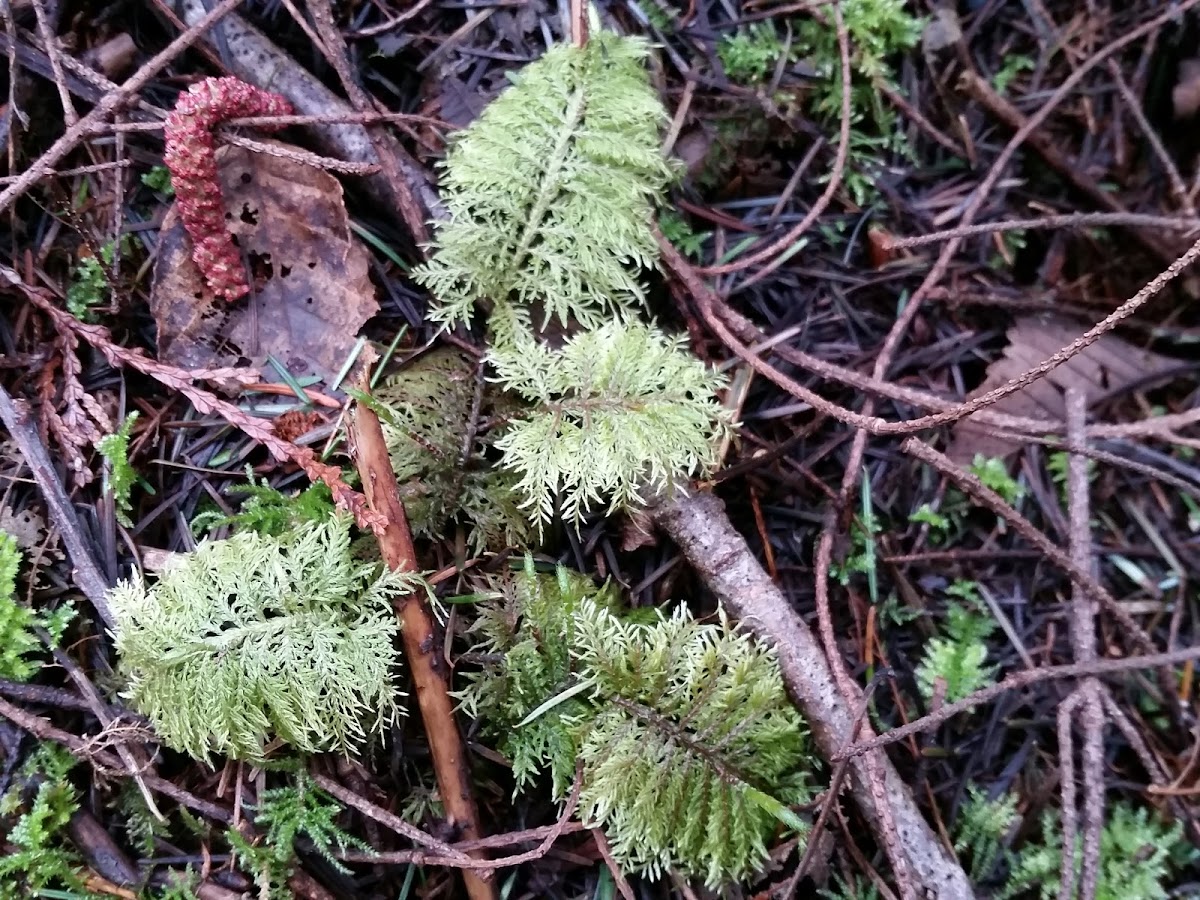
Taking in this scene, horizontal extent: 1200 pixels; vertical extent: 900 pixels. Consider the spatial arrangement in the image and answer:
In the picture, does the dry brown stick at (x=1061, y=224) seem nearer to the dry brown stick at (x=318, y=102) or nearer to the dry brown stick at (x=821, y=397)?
the dry brown stick at (x=821, y=397)

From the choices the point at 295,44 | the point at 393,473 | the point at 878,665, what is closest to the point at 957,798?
the point at 878,665

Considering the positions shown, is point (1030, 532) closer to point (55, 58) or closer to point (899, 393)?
point (899, 393)

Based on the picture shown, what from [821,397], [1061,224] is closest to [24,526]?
[821,397]

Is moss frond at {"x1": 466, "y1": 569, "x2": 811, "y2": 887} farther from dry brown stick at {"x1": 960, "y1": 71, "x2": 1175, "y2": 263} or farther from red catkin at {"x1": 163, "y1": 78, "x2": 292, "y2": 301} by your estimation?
dry brown stick at {"x1": 960, "y1": 71, "x2": 1175, "y2": 263}

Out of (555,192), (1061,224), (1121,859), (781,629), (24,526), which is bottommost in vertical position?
(1121,859)

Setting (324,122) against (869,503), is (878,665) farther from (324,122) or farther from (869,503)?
(324,122)


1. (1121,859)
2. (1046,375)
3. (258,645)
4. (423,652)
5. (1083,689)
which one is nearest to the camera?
(258,645)
